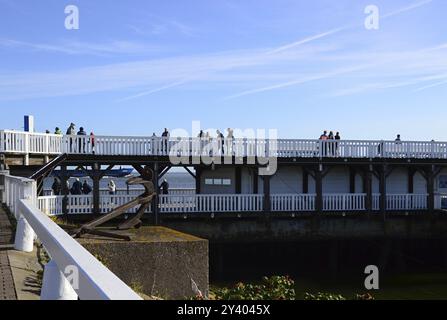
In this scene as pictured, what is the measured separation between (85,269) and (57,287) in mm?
923

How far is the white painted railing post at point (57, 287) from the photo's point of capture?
184 inches

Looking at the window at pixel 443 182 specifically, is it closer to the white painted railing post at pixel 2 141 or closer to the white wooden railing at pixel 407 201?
the white wooden railing at pixel 407 201

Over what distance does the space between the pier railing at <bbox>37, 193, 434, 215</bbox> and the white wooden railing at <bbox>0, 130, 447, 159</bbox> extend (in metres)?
1.84

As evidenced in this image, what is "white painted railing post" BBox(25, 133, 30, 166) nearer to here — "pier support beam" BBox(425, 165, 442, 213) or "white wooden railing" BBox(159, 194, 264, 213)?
"white wooden railing" BBox(159, 194, 264, 213)

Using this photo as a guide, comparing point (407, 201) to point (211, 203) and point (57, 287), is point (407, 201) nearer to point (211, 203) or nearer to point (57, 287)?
point (211, 203)

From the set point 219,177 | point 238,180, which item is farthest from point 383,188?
point 219,177

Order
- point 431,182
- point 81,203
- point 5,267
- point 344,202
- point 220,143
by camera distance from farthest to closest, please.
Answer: point 431,182, point 344,202, point 220,143, point 81,203, point 5,267

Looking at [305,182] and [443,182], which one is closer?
[305,182]

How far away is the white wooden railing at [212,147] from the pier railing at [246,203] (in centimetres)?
184

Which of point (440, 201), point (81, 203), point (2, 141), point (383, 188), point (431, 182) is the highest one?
point (2, 141)

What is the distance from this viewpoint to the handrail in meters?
3.41

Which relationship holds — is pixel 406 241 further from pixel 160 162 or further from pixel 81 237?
pixel 81 237

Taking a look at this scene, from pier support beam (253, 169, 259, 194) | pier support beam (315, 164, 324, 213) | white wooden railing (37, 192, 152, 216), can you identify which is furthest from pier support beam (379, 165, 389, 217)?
white wooden railing (37, 192, 152, 216)

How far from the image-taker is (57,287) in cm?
471
